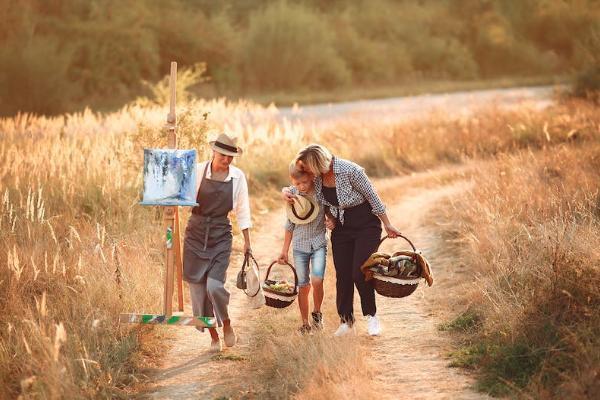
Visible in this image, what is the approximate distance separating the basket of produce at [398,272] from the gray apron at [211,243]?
3.71 feet

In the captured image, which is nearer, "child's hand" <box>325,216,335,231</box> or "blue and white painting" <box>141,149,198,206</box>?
"blue and white painting" <box>141,149,198,206</box>

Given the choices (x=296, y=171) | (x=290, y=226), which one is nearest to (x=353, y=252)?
(x=290, y=226)

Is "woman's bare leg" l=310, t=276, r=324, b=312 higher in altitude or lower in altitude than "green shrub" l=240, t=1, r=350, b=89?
lower

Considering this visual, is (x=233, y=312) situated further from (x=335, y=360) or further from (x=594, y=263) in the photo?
(x=594, y=263)

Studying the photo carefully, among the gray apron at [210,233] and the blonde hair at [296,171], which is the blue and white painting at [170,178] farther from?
the blonde hair at [296,171]

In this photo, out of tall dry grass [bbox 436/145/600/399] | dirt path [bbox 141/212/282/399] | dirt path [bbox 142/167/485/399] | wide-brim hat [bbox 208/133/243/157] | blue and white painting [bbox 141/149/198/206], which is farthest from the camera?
wide-brim hat [bbox 208/133/243/157]

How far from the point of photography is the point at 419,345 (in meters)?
7.35

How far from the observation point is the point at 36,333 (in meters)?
6.61

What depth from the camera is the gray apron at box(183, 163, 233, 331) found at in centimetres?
720

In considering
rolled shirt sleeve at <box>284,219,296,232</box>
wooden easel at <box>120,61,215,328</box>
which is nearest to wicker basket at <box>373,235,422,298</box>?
rolled shirt sleeve at <box>284,219,296,232</box>

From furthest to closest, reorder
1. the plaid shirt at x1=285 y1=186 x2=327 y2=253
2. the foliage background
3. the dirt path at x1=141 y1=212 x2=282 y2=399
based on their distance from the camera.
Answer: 1. the foliage background
2. the plaid shirt at x1=285 y1=186 x2=327 y2=253
3. the dirt path at x1=141 y1=212 x2=282 y2=399

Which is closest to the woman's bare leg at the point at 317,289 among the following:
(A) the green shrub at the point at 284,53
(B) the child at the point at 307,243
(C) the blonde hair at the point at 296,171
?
(B) the child at the point at 307,243

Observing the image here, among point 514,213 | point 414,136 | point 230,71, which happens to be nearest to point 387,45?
point 230,71

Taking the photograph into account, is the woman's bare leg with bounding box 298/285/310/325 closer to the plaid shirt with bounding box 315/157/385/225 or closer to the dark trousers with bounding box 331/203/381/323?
the dark trousers with bounding box 331/203/381/323
